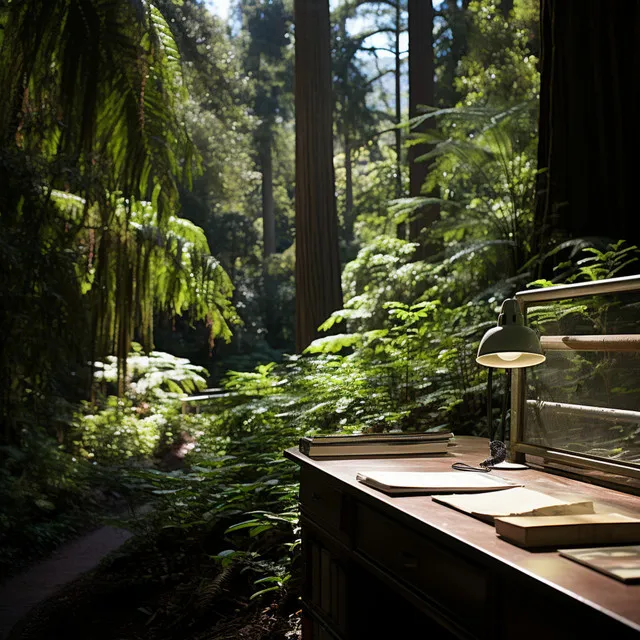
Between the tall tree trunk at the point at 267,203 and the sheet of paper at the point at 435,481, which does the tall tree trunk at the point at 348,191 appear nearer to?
the tall tree trunk at the point at 267,203

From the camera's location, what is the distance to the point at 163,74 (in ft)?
21.7

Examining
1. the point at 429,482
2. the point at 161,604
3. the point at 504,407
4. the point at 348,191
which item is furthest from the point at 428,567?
the point at 348,191

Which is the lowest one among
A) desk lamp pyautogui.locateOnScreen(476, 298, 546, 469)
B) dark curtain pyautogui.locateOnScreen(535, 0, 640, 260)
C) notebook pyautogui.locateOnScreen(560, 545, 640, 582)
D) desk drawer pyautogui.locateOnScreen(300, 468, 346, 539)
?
desk drawer pyautogui.locateOnScreen(300, 468, 346, 539)

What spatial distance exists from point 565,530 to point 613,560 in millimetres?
157

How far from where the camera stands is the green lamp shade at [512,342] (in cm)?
254

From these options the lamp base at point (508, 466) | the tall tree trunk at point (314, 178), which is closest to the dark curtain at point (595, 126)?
the lamp base at point (508, 466)

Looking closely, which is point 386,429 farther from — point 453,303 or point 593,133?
point 453,303

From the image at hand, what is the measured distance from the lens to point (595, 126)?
17.3 ft

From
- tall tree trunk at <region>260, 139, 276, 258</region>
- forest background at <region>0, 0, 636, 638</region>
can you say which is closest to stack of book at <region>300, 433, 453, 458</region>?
forest background at <region>0, 0, 636, 638</region>

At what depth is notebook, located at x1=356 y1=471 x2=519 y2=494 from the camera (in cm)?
220

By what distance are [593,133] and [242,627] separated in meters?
3.75

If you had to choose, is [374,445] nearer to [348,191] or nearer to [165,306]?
[165,306]

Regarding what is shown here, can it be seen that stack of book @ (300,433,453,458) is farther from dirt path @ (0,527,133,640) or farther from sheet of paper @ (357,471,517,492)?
dirt path @ (0,527,133,640)

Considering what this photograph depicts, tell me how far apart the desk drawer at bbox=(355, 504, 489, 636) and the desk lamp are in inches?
23.7
